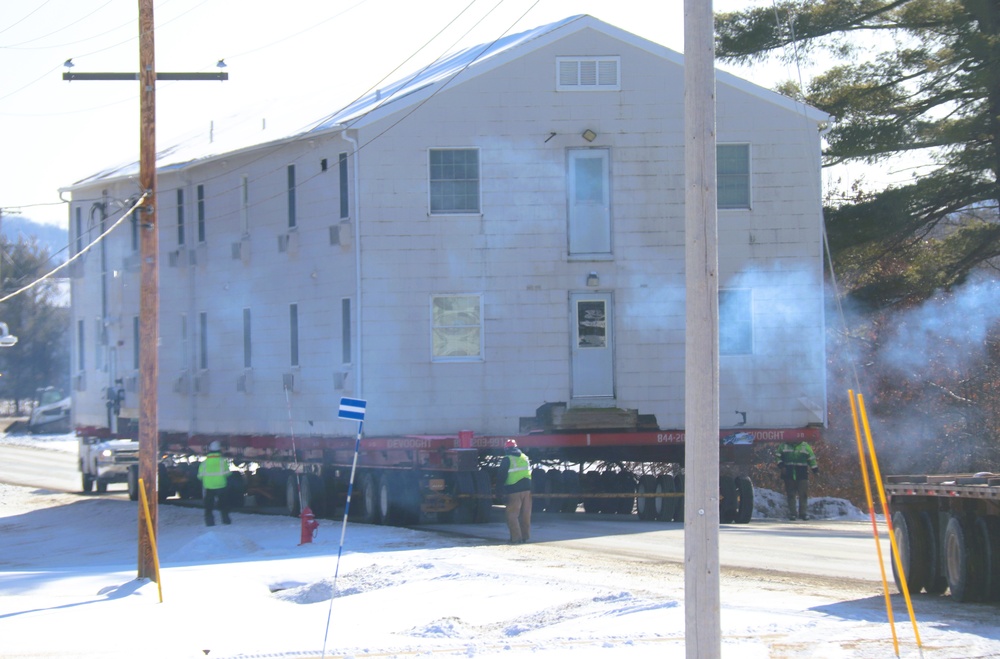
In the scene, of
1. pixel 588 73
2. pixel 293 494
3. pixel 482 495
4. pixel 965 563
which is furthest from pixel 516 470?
pixel 588 73

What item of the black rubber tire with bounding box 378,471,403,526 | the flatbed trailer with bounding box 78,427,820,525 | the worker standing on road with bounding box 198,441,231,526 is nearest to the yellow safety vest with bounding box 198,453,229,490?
the worker standing on road with bounding box 198,441,231,526

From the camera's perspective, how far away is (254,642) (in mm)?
12406

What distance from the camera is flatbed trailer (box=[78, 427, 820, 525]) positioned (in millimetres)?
23359

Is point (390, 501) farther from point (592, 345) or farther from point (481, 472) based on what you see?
point (592, 345)

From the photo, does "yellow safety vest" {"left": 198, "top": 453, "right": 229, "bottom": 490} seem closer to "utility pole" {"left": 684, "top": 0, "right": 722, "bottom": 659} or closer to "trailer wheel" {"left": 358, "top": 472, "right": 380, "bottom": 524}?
"trailer wheel" {"left": 358, "top": 472, "right": 380, "bottom": 524}

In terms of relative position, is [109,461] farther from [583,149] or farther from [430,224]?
[583,149]

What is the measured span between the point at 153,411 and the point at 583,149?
36.4 feet

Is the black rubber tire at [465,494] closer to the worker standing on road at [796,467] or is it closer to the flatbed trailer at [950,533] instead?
the worker standing on road at [796,467]

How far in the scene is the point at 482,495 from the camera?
918 inches

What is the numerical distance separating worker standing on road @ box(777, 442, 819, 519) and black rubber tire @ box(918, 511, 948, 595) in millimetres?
11017

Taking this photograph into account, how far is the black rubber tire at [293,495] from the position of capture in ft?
88.2

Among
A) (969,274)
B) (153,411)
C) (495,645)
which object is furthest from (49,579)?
(969,274)

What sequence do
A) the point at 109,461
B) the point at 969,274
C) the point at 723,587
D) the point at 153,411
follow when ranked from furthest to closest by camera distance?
the point at 109,461, the point at 969,274, the point at 153,411, the point at 723,587

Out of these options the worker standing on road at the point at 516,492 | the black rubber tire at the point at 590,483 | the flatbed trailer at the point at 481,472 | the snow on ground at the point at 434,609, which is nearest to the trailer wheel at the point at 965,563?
the snow on ground at the point at 434,609
